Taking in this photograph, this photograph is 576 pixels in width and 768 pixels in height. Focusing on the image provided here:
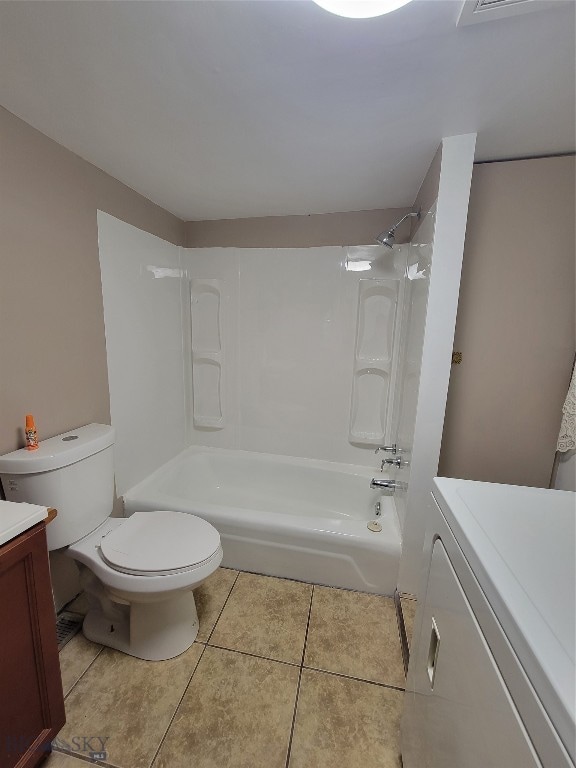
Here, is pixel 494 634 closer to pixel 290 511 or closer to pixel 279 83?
pixel 279 83

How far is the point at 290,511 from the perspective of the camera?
2205mm

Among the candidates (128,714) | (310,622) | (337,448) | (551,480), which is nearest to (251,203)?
(337,448)

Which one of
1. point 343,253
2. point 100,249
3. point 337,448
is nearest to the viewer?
point 100,249

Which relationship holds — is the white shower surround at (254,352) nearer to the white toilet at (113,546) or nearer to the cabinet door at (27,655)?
the white toilet at (113,546)

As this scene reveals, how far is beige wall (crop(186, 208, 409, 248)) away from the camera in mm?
1973

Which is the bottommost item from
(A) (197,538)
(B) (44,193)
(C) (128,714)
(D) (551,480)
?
(C) (128,714)

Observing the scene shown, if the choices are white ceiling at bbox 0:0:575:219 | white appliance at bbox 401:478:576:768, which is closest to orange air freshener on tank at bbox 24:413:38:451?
white ceiling at bbox 0:0:575:219

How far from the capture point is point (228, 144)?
129cm

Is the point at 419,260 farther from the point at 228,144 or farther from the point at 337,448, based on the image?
the point at 337,448

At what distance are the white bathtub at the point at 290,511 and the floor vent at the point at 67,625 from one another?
503 millimetres

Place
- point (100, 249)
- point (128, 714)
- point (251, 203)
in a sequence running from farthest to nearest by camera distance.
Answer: point (251, 203) < point (100, 249) < point (128, 714)

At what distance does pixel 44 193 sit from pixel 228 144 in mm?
781

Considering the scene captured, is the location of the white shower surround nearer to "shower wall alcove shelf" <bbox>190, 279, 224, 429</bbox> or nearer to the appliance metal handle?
"shower wall alcove shelf" <bbox>190, 279, 224, 429</bbox>

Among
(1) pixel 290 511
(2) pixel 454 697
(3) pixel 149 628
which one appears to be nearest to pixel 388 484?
(1) pixel 290 511
